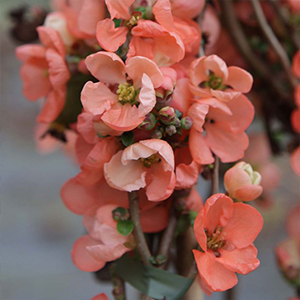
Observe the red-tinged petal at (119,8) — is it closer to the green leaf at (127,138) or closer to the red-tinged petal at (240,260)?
the green leaf at (127,138)

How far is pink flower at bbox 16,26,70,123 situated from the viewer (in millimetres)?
423

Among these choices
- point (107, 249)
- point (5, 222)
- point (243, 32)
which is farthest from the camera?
point (5, 222)

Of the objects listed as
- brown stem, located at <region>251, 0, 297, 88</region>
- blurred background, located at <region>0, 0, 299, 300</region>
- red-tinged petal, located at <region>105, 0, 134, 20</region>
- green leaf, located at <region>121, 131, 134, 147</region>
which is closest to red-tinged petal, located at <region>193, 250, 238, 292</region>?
green leaf, located at <region>121, 131, 134, 147</region>

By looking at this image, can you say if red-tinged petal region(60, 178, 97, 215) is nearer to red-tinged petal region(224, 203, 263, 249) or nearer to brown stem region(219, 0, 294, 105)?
red-tinged petal region(224, 203, 263, 249)

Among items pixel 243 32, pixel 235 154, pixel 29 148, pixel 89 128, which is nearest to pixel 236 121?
pixel 235 154

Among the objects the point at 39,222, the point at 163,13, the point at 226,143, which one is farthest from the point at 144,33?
the point at 39,222

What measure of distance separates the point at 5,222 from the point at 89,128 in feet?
3.88

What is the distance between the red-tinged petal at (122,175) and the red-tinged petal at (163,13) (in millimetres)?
112

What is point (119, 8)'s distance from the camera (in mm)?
372

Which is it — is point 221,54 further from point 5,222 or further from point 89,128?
point 5,222

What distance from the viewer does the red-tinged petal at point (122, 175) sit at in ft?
1.15

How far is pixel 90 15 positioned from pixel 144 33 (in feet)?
0.32

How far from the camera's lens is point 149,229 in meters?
0.41

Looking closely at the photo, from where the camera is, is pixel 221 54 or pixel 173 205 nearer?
pixel 173 205
